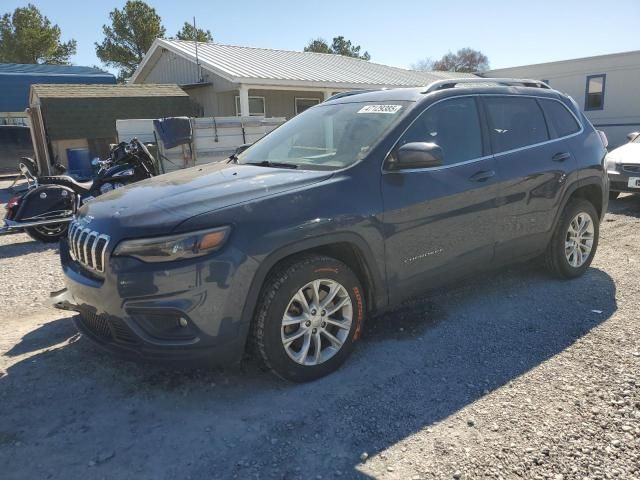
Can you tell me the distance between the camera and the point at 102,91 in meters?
15.8

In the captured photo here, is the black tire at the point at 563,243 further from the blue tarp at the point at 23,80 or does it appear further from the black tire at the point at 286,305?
the blue tarp at the point at 23,80

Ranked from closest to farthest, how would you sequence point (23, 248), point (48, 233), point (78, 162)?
point (23, 248)
point (48, 233)
point (78, 162)

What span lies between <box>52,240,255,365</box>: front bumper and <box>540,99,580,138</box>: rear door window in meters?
3.36

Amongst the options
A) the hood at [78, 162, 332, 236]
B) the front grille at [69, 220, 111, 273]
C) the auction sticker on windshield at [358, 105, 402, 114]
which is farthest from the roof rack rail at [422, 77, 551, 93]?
the front grille at [69, 220, 111, 273]

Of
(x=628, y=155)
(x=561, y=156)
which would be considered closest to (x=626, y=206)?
(x=628, y=155)

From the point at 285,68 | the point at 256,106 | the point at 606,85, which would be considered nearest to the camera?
the point at 285,68

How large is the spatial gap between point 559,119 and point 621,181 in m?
4.84

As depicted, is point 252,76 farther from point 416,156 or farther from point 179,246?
point 179,246

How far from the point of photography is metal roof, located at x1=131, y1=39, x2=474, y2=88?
15.8 meters

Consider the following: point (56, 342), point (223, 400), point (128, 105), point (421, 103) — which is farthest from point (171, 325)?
point (128, 105)

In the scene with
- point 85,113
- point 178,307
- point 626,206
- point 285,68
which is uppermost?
point 285,68

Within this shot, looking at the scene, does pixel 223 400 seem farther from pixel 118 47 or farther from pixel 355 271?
pixel 118 47

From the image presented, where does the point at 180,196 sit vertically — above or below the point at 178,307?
above

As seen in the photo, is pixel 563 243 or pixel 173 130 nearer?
pixel 563 243
